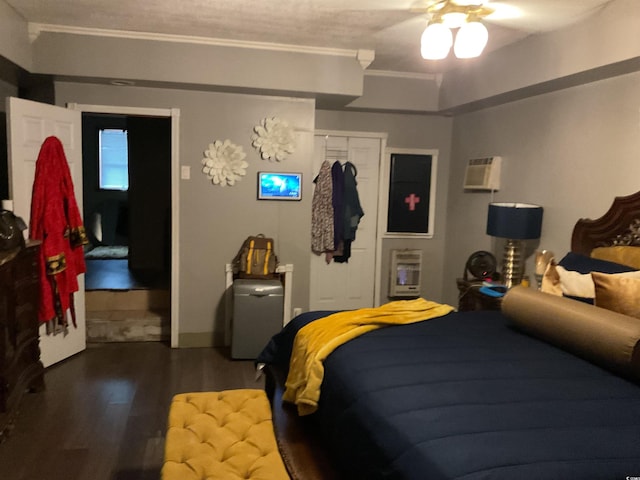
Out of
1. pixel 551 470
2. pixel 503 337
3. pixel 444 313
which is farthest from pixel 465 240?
pixel 551 470

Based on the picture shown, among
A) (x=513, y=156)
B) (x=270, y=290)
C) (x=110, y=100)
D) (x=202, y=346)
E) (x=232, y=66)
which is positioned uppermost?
(x=232, y=66)

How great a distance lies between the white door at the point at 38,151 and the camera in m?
3.37

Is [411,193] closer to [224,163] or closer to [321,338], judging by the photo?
[224,163]

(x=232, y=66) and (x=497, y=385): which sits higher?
(x=232, y=66)

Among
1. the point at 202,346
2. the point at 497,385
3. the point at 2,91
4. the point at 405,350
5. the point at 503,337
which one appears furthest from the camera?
the point at 202,346

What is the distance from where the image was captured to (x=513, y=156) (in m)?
4.16

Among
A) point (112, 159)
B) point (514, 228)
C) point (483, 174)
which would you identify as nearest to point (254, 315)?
point (514, 228)

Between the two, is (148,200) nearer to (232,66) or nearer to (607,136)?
(232,66)

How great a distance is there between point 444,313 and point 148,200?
171 inches

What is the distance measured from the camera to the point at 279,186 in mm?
4457

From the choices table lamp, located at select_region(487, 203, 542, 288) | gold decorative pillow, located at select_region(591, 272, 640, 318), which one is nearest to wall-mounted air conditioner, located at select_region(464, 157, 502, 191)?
table lamp, located at select_region(487, 203, 542, 288)

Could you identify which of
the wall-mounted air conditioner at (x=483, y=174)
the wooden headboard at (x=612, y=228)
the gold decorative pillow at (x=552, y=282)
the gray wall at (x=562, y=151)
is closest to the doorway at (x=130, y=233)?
the wall-mounted air conditioner at (x=483, y=174)

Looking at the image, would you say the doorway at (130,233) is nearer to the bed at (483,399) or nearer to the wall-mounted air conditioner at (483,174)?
the bed at (483,399)

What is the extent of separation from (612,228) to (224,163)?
9.51 ft
